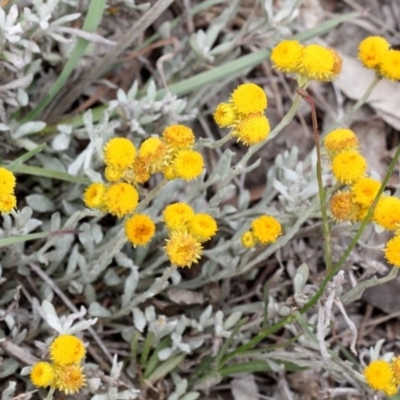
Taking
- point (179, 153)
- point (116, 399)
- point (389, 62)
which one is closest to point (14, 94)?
point (179, 153)

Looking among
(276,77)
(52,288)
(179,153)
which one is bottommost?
(52,288)

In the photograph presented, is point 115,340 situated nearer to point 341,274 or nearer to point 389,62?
point 341,274

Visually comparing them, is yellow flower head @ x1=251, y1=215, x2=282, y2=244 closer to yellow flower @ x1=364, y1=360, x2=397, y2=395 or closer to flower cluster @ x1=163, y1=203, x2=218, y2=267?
flower cluster @ x1=163, y1=203, x2=218, y2=267

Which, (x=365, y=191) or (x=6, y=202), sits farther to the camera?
(x=365, y=191)

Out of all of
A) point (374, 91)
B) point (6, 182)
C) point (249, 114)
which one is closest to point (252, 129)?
point (249, 114)

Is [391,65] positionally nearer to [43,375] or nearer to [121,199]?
[121,199]

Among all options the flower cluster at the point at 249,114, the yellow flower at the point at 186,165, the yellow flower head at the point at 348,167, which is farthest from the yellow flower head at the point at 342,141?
the yellow flower at the point at 186,165
